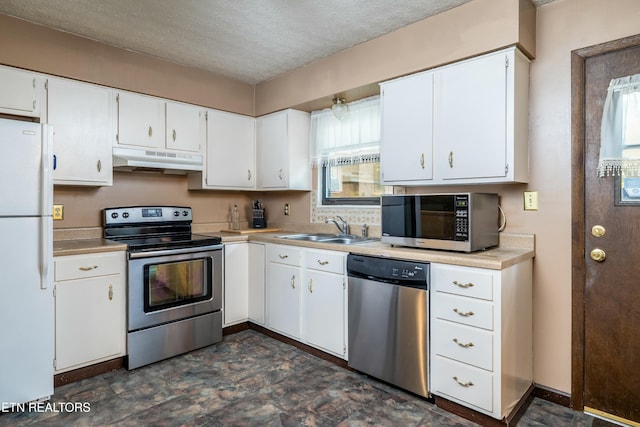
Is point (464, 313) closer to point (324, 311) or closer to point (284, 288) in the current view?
point (324, 311)

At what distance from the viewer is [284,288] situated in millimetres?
3096

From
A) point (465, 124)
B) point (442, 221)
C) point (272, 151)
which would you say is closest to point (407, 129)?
point (465, 124)

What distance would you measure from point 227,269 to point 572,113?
276cm

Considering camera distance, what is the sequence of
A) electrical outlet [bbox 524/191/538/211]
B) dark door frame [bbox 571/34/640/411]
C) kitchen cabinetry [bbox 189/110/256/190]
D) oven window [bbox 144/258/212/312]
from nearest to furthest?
dark door frame [bbox 571/34/640/411]
electrical outlet [bbox 524/191/538/211]
oven window [bbox 144/258/212/312]
kitchen cabinetry [bbox 189/110/256/190]

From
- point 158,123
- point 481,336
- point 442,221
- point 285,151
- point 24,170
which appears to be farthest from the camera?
point 285,151

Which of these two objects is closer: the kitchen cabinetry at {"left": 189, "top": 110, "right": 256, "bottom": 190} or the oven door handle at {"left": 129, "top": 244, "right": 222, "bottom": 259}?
the oven door handle at {"left": 129, "top": 244, "right": 222, "bottom": 259}

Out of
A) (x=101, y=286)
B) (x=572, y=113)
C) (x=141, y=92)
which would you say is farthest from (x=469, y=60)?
(x=101, y=286)

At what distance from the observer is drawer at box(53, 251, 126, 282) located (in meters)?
2.40

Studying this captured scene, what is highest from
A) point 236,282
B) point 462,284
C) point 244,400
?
point 462,284

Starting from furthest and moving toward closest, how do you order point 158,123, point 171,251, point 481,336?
point 158,123
point 171,251
point 481,336

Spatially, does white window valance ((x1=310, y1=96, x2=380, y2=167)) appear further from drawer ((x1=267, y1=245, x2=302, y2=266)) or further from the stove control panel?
the stove control panel

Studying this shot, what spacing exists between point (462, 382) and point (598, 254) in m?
1.05

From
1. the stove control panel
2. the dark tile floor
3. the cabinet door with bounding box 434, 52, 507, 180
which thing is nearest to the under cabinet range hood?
the stove control panel

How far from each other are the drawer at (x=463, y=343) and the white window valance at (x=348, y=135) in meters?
1.57
